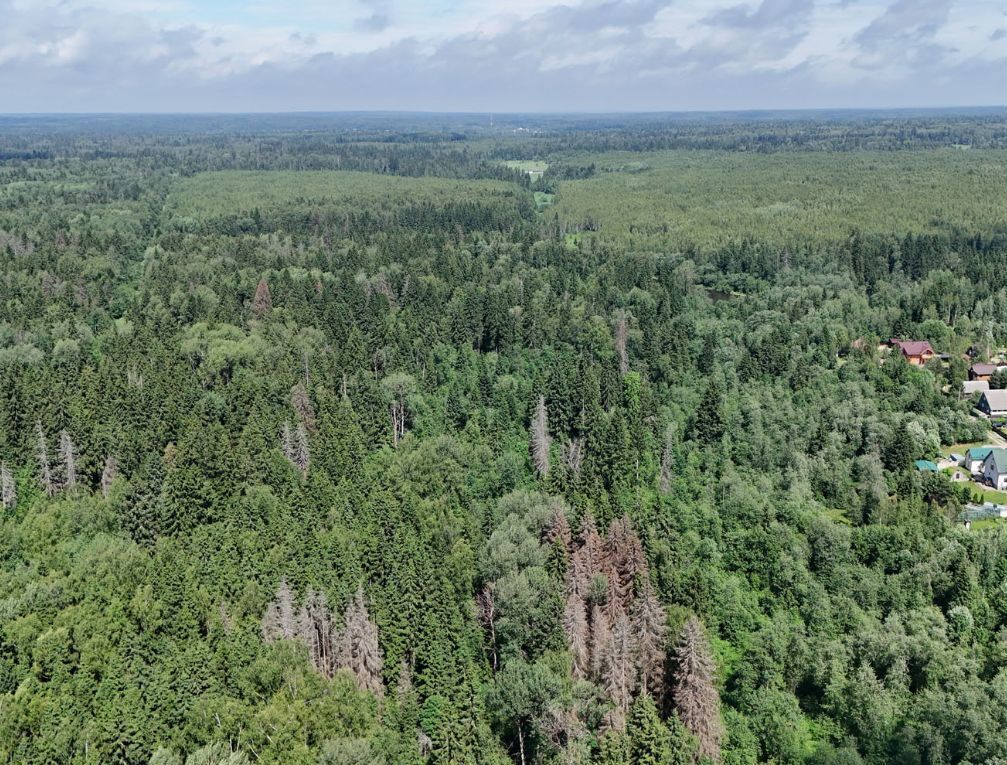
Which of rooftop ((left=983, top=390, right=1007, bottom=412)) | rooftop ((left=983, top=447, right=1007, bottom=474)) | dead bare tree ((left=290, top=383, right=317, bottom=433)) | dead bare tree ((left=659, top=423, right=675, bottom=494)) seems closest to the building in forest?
rooftop ((left=983, top=390, right=1007, bottom=412))

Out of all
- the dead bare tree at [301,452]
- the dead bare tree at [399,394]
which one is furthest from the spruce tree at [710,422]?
the dead bare tree at [301,452]

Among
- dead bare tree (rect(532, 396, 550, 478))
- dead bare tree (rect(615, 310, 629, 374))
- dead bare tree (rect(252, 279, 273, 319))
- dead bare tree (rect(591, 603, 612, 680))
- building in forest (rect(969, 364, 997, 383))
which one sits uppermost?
dead bare tree (rect(252, 279, 273, 319))

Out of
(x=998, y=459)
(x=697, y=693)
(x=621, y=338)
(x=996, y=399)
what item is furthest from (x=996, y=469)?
(x=697, y=693)

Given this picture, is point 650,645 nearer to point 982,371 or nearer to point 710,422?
point 710,422

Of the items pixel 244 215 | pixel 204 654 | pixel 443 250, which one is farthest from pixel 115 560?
pixel 244 215

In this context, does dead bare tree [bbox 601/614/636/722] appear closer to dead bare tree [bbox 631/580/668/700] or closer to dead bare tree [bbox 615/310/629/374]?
dead bare tree [bbox 631/580/668/700]

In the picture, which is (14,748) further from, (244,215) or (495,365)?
(244,215)
